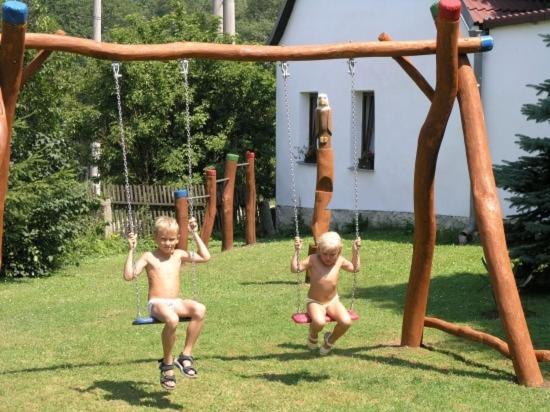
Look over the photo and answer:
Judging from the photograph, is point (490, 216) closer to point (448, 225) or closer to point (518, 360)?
point (518, 360)

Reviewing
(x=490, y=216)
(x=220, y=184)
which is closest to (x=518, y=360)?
(x=490, y=216)

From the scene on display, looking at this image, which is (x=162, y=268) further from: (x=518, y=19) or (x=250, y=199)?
(x=250, y=199)

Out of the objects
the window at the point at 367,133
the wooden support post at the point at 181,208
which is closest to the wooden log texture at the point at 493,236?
the wooden support post at the point at 181,208

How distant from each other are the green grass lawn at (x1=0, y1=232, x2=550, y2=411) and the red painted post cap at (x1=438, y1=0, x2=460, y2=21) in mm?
2897

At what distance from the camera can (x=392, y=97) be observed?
19.7 m

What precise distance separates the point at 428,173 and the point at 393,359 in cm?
168

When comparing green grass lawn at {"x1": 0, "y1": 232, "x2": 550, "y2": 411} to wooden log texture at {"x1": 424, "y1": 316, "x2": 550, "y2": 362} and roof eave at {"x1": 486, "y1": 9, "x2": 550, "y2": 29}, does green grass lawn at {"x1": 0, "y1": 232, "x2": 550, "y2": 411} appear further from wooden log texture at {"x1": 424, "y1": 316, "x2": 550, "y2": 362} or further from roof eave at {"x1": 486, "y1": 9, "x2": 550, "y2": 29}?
roof eave at {"x1": 486, "y1": 9, "x2": 550, "y2": 29}

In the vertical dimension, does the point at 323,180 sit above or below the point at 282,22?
below

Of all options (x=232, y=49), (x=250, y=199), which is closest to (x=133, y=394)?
(x=232, y=49)

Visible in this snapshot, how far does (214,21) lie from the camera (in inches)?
1056

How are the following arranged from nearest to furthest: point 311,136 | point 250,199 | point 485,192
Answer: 1. point 485,192
2. point 250,199
3. point 311,136

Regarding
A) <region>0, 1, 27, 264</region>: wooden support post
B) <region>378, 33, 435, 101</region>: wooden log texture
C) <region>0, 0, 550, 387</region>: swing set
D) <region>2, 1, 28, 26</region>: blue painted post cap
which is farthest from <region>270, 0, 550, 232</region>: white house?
<region>2, 1, 28, 26</region>: blue painted post cap

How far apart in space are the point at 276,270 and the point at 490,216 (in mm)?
7480

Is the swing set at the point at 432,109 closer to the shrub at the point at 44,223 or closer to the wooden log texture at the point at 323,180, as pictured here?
the wooden log texture at the point at 323,180
